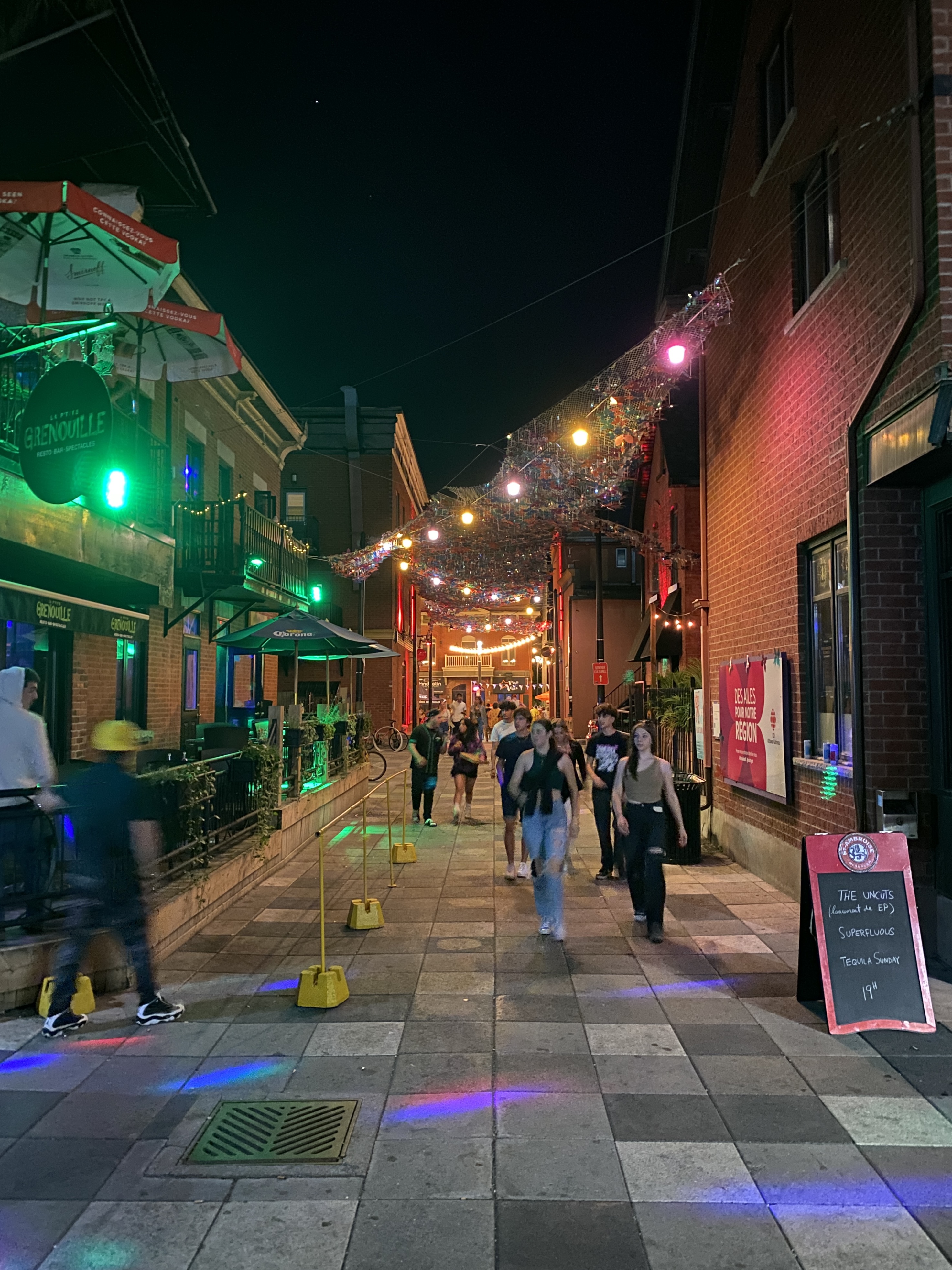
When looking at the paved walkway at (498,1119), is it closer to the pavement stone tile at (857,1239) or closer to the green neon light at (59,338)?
the pavement stone tile at (857,1239)

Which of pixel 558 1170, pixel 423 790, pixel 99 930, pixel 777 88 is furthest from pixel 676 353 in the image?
pixel 558 1170

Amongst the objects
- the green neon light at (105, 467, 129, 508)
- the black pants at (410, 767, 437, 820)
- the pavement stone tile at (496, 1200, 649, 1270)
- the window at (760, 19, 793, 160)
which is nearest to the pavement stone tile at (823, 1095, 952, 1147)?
the pavement stone tile at (496, 1200, 649, 1270)

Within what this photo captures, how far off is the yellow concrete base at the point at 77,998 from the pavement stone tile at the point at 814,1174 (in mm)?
3989

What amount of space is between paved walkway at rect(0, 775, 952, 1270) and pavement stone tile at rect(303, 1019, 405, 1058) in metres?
A: 0.02

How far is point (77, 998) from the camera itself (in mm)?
5801

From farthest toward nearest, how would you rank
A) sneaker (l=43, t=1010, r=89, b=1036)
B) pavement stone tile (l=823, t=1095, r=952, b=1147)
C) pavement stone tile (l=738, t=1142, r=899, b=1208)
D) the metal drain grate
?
sneaker (l=43, t=1010, r=89, b=1036), pavement stone tile (l=823, t=1095, r=952, b=1147), the metal drain grate, pavement stone tile (l=738, t=1142, r=899, b=1208)

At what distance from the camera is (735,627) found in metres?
11.8

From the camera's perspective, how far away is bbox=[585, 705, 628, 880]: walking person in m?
10.1

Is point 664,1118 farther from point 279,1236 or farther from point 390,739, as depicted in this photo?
point 390,739

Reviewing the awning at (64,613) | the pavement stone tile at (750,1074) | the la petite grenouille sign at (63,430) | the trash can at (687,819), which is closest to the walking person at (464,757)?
the trash can at (687,819)

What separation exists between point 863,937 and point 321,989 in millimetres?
3396

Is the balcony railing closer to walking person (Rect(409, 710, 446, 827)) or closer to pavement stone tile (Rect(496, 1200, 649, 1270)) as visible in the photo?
walking person (Rect(409, 710, 446, 827))

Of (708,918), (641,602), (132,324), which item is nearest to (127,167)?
(132,324)

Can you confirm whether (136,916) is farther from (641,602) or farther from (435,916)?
(641,602)
